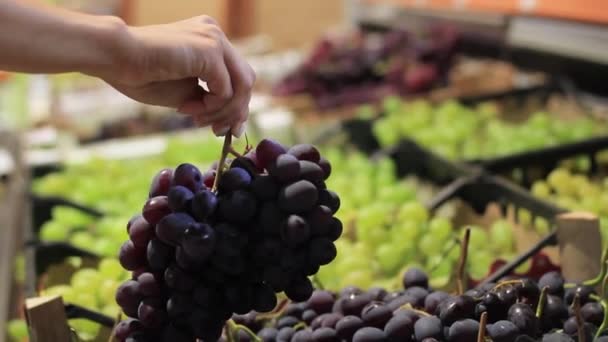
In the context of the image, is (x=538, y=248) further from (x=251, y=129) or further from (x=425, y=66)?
Result: (x=425, y=66)

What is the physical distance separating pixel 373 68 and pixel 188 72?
246 centimetres

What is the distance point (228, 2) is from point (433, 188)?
4.64m

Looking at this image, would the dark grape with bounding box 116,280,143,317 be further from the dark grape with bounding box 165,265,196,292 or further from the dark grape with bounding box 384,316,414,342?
the dark grape with bounding box 384,316,414,342

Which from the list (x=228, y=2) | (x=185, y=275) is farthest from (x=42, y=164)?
(x=228, y=2)

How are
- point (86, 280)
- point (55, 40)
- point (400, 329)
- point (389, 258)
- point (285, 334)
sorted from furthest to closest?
1. point (389, 258)
2. point (86, 280)
3. point (285, 334)
4. point (400, 329)
5. point (55, 40)

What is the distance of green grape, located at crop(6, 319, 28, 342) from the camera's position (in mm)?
1273

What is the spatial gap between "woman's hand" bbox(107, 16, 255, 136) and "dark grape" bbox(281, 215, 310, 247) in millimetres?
144

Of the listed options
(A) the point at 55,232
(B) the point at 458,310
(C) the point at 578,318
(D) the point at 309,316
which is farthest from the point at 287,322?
(A) the point at 55,232

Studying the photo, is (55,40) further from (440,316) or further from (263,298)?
(440,316)

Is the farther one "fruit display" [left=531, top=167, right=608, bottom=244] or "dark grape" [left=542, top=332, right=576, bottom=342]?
"fruit display" [left=531, top=167, right=608, bottom=244]

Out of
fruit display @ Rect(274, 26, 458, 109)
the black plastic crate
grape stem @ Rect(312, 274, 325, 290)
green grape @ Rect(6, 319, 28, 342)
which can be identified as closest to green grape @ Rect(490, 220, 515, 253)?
the black plastic crate

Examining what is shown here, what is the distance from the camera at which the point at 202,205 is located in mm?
752

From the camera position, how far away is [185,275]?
75 cm

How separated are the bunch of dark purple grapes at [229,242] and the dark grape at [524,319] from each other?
224 mm
